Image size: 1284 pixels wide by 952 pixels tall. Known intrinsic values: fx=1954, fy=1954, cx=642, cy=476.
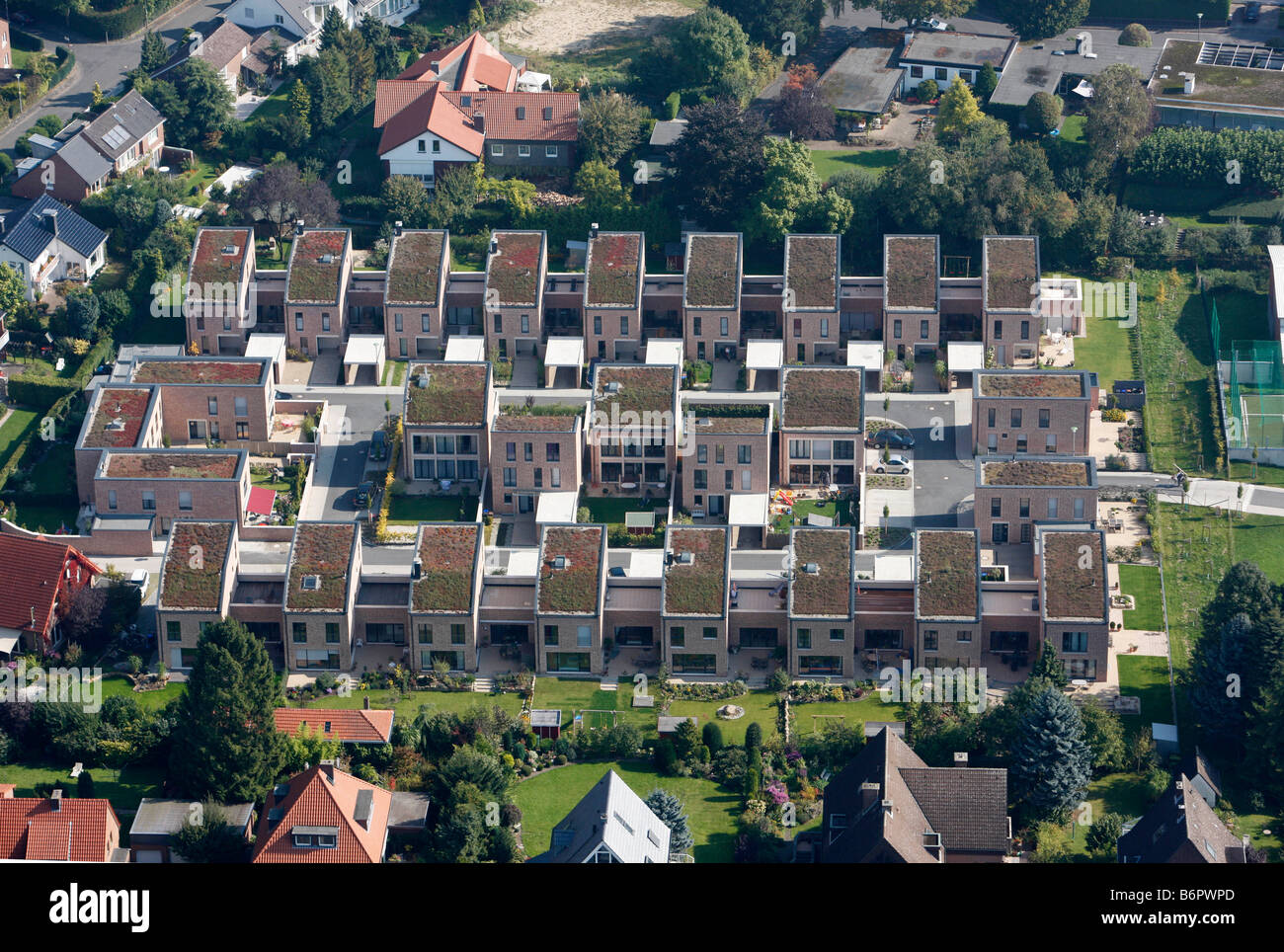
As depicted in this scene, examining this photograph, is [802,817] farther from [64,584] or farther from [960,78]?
[960,78]

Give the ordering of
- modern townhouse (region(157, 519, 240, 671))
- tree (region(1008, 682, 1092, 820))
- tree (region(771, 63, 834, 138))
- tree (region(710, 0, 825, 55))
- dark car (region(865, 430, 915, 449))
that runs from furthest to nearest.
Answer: tree (region(710, 0, 825, 55)) → tree (region(771, 63, 834, 138)) → dark car (region(865, 430, 915, 449)) → modern townhouse (region(157, 519, 240, 671)) → tree (region(1008, 682, 1092, 820))

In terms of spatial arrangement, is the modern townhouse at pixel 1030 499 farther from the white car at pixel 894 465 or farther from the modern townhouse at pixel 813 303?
the modern townhouse at pixel 813 303

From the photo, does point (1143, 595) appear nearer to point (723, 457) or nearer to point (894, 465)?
point (894, 465)

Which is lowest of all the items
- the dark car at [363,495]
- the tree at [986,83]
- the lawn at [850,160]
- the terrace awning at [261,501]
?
the terrace awning at [261,501]

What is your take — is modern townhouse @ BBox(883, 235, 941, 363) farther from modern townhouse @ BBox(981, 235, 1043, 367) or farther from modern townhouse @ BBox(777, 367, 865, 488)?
modern townhouse @ BBox(777, 367, 865, 488)

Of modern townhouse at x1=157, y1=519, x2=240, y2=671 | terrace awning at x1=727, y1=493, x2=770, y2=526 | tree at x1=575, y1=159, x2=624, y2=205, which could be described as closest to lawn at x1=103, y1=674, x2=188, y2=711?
modern townhouse at x1=157, y1=519, x2=240, y2=671

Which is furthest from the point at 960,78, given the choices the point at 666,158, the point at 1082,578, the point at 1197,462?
the point at 1082,578

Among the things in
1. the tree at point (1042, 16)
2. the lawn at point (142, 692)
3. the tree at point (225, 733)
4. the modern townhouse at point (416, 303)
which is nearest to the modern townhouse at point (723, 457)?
the modern townhouse at point (416, 303)
